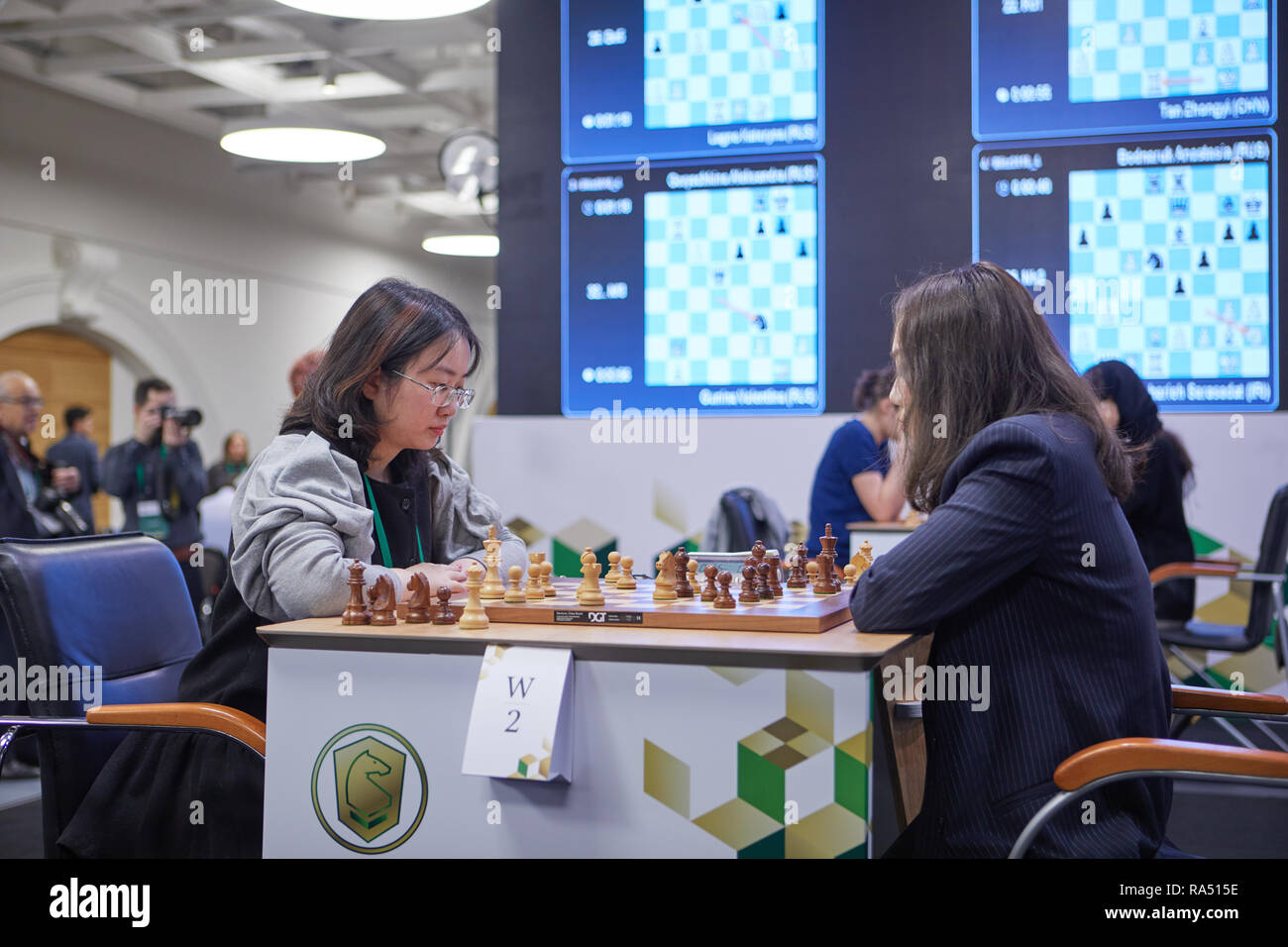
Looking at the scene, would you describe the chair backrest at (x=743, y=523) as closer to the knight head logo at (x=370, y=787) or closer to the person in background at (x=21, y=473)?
the knight head logo at (x=370, y=787)

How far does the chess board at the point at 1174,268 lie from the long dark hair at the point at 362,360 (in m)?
3.03

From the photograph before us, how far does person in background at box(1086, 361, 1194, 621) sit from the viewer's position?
399cm

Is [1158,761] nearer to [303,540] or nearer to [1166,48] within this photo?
[303,540]

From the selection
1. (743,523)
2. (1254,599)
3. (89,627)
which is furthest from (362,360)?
(1254,599)

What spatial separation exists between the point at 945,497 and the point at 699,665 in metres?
0.49

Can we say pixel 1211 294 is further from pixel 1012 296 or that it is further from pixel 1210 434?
pixel 1012 296

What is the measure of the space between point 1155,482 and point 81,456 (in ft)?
18.3

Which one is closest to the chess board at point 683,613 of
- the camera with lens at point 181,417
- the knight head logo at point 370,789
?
the knight head logo at point 370,789

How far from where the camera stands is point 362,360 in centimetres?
205

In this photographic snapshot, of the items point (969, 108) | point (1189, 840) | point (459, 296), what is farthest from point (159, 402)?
point (459, 296)

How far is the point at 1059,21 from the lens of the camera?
170 inches

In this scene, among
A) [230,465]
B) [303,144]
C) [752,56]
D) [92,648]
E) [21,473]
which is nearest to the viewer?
[92,648]
